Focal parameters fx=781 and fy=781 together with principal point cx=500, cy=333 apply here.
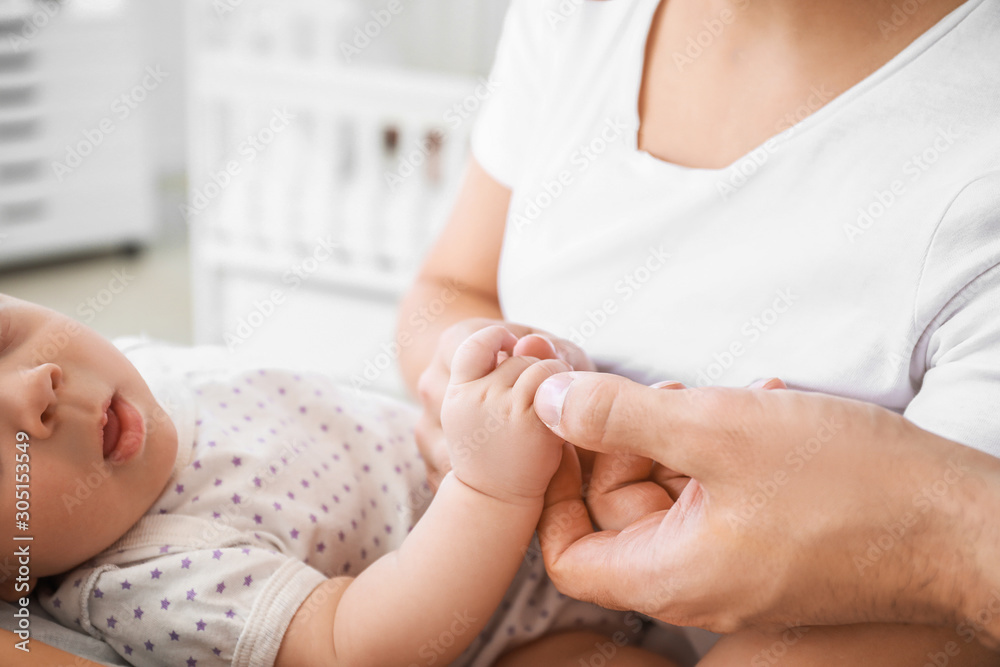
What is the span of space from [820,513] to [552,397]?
0.21 metres

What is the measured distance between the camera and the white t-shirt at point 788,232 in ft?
2.17

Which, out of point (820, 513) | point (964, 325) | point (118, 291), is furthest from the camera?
point (118, 291)

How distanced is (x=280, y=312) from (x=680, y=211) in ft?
6.32

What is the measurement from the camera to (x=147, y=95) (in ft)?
12.7

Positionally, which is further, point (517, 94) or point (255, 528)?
point (517, 94)

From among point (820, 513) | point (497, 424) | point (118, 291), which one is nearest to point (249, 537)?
point (497, 424)

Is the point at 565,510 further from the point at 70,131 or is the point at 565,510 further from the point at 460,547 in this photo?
the point at 70,131

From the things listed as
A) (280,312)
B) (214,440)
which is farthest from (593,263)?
(280,312)

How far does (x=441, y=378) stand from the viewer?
33.0 inches

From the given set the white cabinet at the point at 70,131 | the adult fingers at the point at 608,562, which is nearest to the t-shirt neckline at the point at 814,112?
the adult fingers at the point at 608,562

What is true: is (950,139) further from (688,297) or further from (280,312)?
(280,312)

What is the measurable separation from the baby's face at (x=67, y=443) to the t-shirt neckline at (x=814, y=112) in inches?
23.3

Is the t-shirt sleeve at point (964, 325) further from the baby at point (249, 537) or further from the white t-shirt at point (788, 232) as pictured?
the baby at point (249, 537)

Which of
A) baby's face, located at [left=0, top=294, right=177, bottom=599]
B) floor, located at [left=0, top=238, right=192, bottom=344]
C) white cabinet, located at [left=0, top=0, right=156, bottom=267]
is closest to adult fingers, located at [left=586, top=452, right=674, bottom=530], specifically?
baby's face, located at [left=0, top=294, right=177, bottom=599]
